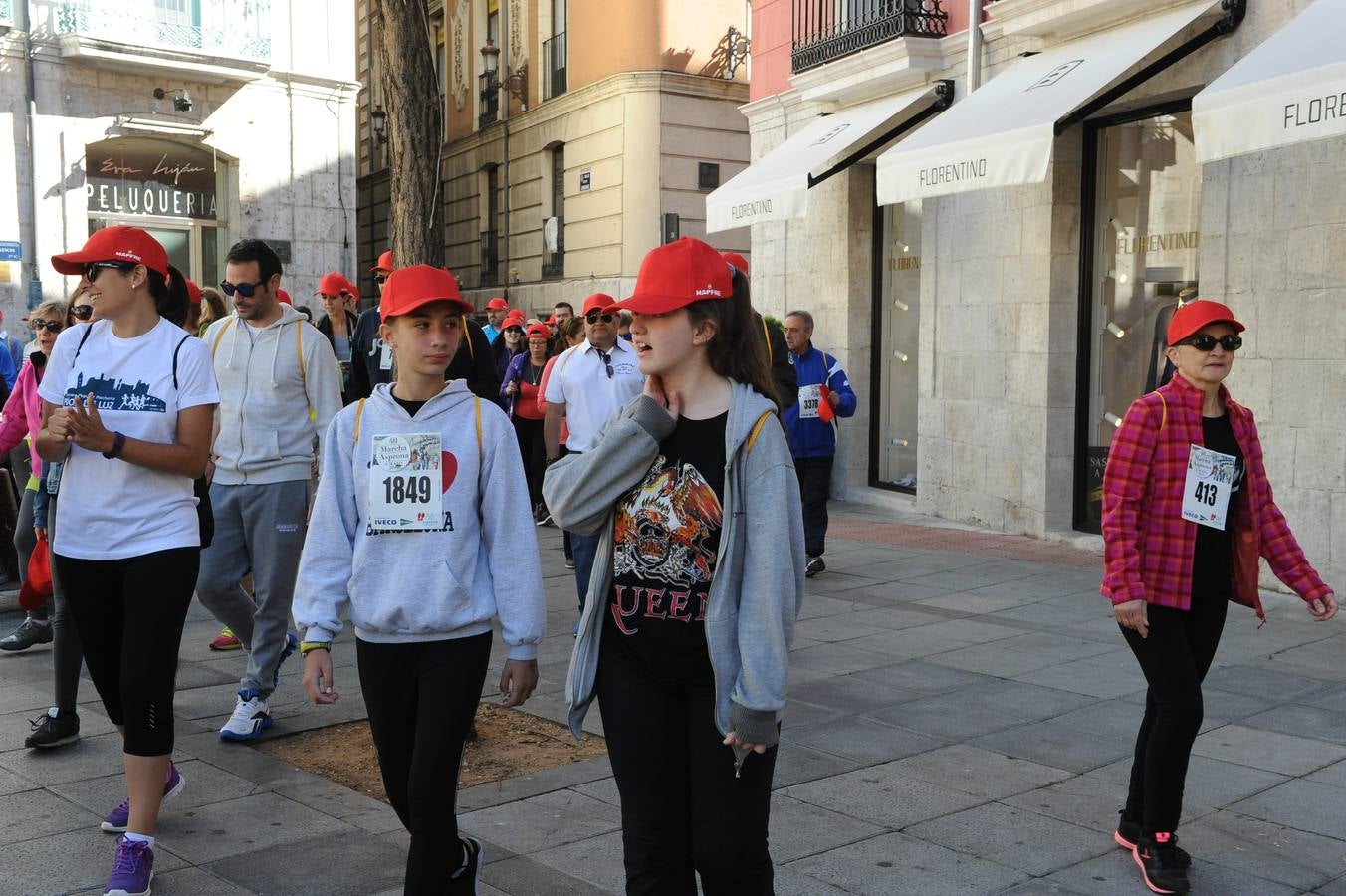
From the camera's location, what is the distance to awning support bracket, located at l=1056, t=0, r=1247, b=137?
9414 mm

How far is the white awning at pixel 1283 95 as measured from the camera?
7.17 m

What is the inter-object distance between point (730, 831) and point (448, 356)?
4.62 ft

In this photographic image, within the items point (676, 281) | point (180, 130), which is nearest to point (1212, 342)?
point (676, 281)

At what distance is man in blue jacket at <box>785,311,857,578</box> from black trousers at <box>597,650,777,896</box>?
640cm

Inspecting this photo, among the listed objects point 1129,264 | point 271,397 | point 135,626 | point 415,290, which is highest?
point 1129,264

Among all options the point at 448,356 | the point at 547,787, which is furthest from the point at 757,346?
the point at 547,787

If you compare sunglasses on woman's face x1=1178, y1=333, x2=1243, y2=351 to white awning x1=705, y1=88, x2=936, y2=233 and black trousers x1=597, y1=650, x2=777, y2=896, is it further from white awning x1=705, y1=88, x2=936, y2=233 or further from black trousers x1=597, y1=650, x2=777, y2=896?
white awning x1=705, y1=88, x2=936, y2=233

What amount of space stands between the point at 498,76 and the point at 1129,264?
1828 cm

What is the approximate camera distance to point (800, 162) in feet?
43.5

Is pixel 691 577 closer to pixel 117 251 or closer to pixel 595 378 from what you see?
pixel 117 251

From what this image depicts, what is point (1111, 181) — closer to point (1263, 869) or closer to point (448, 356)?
point (1263, 869)

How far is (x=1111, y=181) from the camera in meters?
11.3

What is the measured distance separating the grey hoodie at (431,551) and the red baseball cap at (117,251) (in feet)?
3.60

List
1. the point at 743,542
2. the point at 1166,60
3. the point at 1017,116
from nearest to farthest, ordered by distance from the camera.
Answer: the point at 743,542
the point at 1166,60
the point at 1017,116
